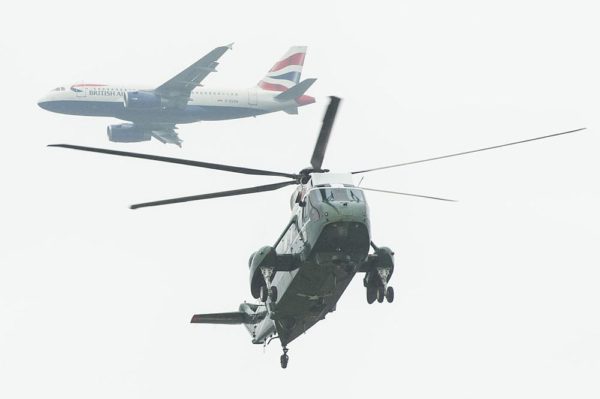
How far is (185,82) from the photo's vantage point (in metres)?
85.9

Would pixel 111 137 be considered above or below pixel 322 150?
below

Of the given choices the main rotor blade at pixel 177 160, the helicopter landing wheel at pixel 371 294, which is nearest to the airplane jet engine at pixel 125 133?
the main rotor blade at pixel 177 160

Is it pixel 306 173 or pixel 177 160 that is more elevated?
pixel 177 160

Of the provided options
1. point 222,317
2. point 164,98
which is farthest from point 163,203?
point 164,98

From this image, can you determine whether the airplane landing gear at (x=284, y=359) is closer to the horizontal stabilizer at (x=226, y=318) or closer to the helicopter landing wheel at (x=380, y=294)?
the horizontal stabilizer at (x=226, y=318)

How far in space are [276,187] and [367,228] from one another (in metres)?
3.45

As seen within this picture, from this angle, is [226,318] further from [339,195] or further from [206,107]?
[206,107]

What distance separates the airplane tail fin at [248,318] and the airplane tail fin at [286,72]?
49784 mm

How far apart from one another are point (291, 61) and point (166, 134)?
40.9 feet

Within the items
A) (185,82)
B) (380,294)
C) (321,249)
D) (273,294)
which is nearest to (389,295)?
(380,294)

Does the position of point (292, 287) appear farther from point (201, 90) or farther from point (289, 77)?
point (289, 77)

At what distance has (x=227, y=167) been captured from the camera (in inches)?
1266

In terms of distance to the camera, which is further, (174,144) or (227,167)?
(174,144)

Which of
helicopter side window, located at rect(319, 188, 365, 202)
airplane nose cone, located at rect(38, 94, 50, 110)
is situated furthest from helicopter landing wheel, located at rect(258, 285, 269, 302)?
airplane nose cone, located at rect(38, 94, 50, 110)
